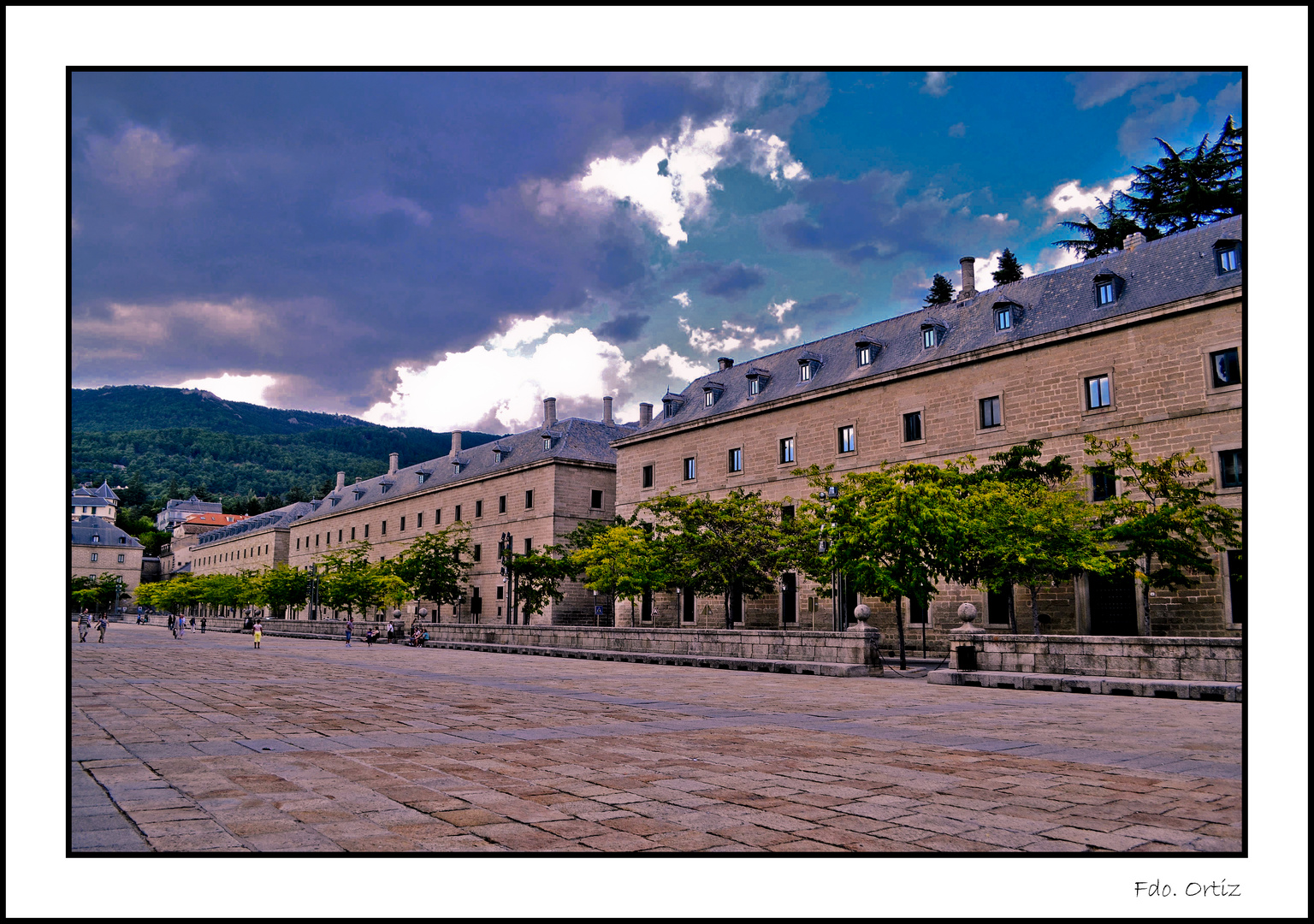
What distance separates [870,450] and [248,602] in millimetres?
66207

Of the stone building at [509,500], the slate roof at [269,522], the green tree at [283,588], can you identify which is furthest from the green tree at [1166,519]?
the slate roof at [269,522]

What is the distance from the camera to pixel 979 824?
5.28m

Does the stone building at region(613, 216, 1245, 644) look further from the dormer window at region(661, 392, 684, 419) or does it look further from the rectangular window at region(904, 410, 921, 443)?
the dormer window at region(661, 392, 684, 419)

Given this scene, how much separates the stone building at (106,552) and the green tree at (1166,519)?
13194 cm

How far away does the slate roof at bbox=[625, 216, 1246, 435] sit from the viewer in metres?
29.4

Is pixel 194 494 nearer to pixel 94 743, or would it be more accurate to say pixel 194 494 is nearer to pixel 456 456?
pixel 456 456

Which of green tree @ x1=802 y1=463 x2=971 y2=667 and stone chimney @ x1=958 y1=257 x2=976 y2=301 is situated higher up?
stone chimney @ x1=958 y1=257 x2=976 y2=301

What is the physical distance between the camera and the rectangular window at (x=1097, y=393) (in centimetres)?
3048

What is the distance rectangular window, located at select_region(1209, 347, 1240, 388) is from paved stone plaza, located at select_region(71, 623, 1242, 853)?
53.8 ft

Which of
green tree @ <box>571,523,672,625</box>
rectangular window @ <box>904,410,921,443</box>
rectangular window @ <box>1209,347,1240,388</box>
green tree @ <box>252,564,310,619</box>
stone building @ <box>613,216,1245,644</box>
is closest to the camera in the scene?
rectangular window @ <box>1209,347,1240,388</box>

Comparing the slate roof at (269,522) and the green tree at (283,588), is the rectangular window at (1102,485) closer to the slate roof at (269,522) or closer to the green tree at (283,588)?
the green tree at (283,588)

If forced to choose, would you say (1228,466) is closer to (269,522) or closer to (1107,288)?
(1107,288)

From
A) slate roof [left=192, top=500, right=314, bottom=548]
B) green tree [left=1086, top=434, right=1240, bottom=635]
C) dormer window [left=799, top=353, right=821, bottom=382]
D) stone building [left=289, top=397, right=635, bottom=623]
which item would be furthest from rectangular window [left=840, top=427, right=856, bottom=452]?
slate roof [left=192, top=500, right=314, bottom=548]

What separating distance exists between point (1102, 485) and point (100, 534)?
13623 cm
